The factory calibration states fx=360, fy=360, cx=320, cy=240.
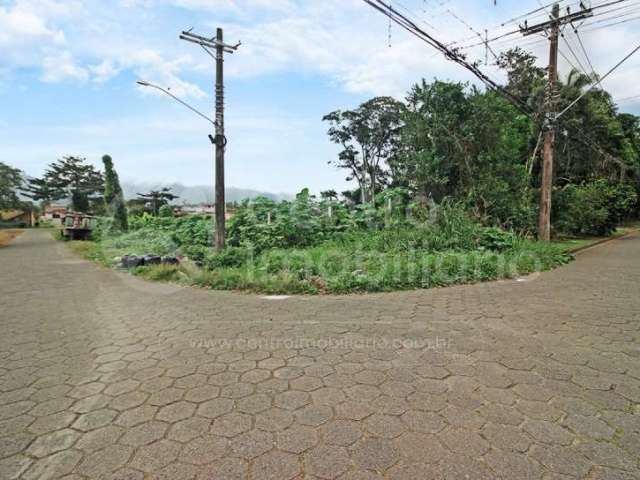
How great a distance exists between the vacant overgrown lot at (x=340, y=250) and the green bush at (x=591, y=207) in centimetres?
701

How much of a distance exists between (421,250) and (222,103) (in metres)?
5.89

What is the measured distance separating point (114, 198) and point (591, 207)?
75.9ft

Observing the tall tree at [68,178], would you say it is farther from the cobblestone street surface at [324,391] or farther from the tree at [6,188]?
the cobblestone street surface at [324,391]

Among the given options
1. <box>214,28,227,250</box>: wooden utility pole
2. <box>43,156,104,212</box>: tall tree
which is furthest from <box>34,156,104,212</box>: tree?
<box>214,28,227,250</box>: wooden utility pole

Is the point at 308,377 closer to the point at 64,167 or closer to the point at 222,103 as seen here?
the point at 222,103

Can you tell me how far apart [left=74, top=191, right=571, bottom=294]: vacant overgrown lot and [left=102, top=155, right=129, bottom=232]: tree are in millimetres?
4534

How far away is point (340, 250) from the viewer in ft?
29.4

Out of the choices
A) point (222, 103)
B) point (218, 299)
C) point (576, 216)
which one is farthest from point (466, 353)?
point (576, 216)

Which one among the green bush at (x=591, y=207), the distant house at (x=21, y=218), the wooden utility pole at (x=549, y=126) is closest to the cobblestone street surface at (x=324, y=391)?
the wooden utility pole at (x=549, y=126)

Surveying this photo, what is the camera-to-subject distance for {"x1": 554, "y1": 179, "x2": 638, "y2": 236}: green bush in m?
15.6

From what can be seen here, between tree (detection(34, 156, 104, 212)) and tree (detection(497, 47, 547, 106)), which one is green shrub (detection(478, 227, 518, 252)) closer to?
tree (detection(497, 47, 547, 106))

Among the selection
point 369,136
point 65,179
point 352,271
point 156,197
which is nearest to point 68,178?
point 65,179

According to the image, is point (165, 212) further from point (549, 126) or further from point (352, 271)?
point (549, 126)

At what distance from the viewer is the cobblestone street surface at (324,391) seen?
196 centimetres
